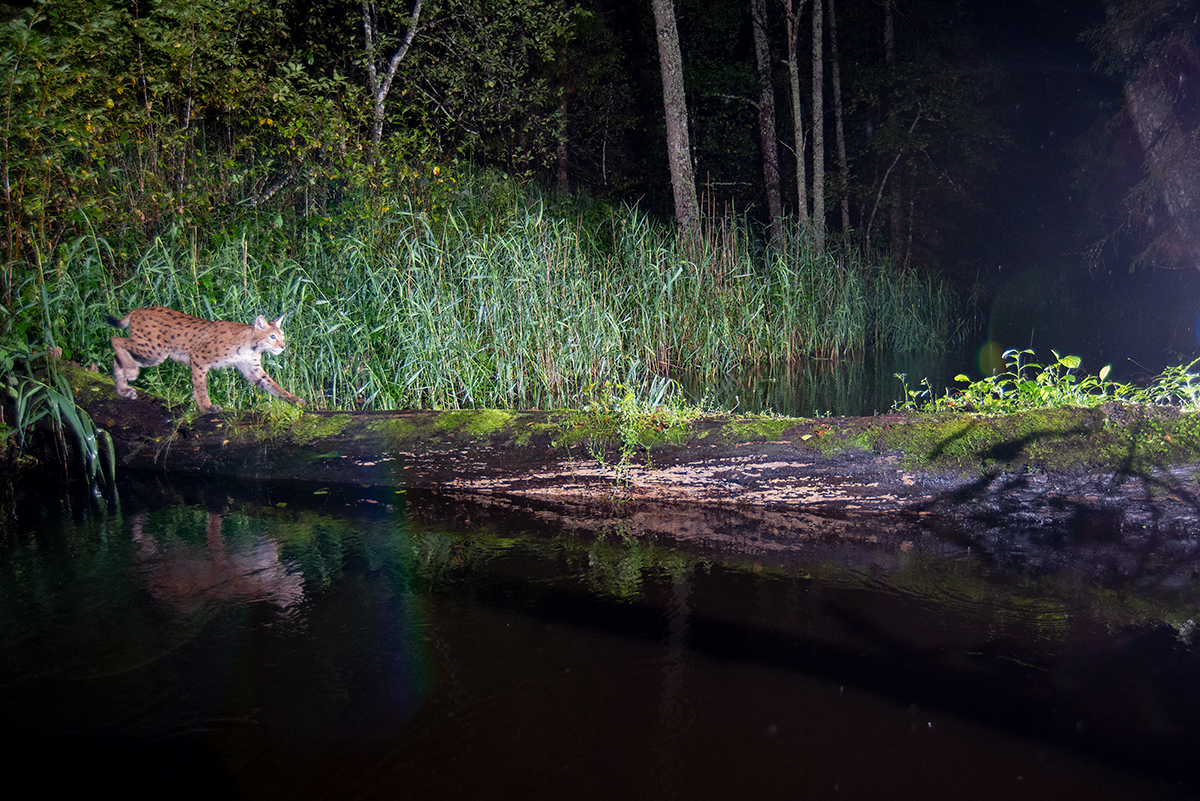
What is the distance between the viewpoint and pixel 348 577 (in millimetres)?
3031

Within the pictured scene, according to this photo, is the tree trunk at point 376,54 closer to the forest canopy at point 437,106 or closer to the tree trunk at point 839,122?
the forest canopy at point 437,106

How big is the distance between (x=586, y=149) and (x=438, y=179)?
9.77 m

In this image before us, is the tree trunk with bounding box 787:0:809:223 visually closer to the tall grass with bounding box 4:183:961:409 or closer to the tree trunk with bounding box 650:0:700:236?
the tree trunk with bounding box 650:0:700:236

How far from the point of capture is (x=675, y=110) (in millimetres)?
10805

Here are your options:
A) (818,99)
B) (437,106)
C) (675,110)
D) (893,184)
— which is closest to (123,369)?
(675,110)

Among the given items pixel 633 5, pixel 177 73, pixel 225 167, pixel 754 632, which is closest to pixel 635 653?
pixel 754 632

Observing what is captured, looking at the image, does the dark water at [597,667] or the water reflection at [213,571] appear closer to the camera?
the dark water at [597,667]

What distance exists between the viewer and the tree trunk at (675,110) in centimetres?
1049

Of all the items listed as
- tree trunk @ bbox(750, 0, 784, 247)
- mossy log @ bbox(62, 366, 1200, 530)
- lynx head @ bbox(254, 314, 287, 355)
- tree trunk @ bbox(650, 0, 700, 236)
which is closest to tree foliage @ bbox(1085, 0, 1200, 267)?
tree trunk @ bbox(750, 0, 784, 247)

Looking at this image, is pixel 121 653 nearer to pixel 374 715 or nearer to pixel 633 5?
pixel 374 715

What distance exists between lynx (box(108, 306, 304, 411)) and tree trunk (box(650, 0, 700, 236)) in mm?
6784

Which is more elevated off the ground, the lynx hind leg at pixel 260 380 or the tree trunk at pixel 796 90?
the tree trunk at pixel 796 90

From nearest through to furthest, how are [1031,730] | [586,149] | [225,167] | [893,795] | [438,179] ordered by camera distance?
[893,795], [1031,730], [225,167], [438,179], [586,149]

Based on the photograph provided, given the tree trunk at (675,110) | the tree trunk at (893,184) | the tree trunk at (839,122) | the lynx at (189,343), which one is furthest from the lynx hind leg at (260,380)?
the tree trunk at (893,184)
